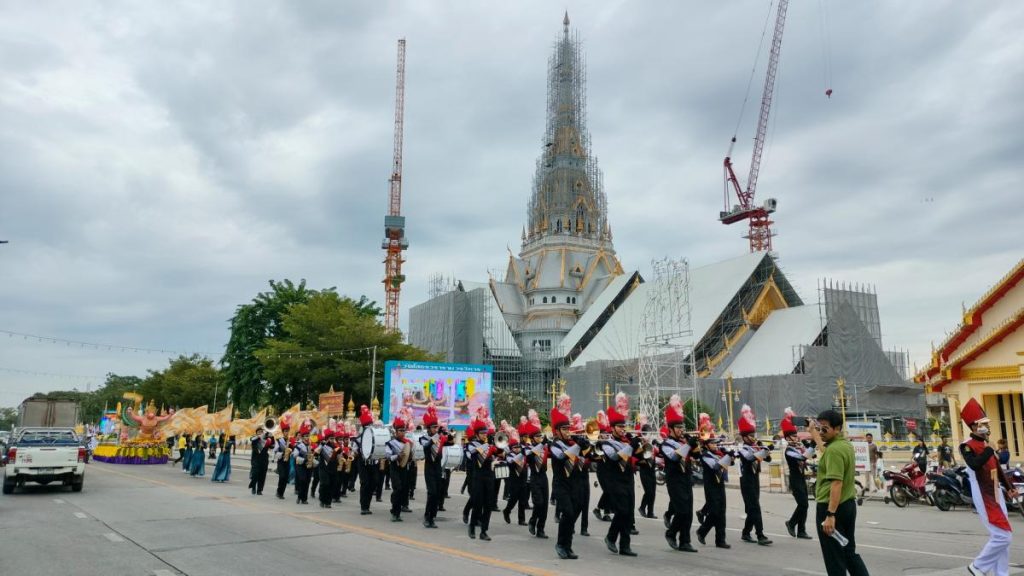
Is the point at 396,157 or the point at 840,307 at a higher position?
the point at 396,157

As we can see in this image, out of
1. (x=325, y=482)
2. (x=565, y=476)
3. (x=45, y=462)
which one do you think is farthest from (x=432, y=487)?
(x=45, y=462)

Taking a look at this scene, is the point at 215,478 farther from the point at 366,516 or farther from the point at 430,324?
the point at 430,324

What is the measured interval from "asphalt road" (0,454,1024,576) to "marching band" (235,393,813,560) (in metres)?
0.35

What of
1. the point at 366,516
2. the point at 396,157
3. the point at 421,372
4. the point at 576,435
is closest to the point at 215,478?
the point at 366,516

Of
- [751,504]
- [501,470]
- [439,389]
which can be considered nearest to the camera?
[751,504]

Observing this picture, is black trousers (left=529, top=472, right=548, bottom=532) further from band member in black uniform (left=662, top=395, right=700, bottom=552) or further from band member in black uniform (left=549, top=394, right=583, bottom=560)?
band member in black uniform (left=662, top=395, right=700, bottom=552)

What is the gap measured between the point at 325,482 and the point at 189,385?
59.4 metres

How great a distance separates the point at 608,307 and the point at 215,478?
45.6 m

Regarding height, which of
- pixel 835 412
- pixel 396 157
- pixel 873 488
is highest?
pixel 396 157

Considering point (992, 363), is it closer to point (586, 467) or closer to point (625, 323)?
point (586, 467)

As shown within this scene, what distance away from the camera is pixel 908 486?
16141 mm

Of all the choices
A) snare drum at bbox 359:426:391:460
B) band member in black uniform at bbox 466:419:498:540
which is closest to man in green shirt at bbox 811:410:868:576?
band member in black uniform at bbox 466:419:498:540

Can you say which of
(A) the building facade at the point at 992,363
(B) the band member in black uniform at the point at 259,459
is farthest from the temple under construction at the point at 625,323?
(B) the band member in black uniform at the point at 259,459

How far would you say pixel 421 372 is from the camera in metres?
35.5
